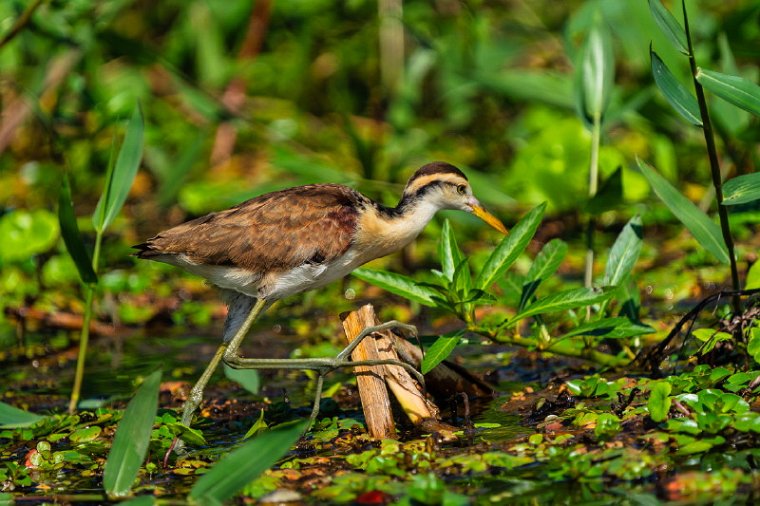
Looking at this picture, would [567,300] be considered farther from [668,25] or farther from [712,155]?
[668,25]

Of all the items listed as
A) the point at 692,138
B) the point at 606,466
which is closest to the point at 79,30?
the point at 692,138

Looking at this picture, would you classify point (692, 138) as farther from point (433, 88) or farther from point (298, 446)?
point (298, 446)

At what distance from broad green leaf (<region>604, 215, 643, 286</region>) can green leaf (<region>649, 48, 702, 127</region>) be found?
694 mm

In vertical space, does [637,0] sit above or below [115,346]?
above

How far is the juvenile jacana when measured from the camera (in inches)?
201

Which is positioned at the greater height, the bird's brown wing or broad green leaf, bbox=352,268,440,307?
the bird's brown wing

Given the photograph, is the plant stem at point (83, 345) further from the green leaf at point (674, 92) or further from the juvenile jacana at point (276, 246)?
the green leaf at point (674, 92)

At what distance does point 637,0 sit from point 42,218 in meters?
4.20

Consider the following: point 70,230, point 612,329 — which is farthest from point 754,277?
point 70,230

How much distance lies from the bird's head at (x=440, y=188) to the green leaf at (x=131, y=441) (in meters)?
2.06

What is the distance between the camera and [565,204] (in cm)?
816

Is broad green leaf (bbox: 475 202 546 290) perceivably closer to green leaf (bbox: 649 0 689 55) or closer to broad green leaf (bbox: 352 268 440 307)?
broad green leaf (bbox: 352 268 440 307)

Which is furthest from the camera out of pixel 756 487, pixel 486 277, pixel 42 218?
pixel 42 218

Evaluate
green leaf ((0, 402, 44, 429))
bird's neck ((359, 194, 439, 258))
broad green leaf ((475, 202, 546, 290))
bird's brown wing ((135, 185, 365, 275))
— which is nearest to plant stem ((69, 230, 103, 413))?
bird's brown wing ((135, 185, 365, 275))
